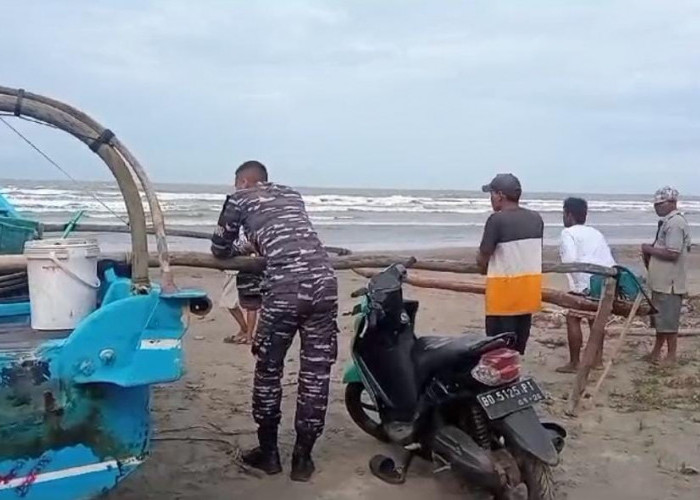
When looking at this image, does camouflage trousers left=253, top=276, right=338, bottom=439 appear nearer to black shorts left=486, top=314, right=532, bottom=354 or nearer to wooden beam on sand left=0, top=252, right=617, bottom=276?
wooden beam on sand left=0, top=252, right=617, bottom=276

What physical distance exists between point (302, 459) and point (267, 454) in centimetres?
21

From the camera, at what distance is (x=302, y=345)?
185 inches

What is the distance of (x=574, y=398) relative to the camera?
6234 mm

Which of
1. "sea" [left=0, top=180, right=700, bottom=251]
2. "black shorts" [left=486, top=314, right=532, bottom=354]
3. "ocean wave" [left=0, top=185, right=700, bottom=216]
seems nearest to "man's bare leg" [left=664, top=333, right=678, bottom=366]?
"black shorts" [left=486, top=314, right=532, bottom=354]

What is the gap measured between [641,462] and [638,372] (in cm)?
252

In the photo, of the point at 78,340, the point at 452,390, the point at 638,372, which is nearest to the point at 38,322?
the point at 78,340

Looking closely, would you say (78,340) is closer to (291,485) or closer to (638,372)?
(291,485)

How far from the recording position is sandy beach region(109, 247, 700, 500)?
→ 4.70m

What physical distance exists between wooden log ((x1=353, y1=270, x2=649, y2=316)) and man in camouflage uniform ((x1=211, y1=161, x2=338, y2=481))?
1.24m

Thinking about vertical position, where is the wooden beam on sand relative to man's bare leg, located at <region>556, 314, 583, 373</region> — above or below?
above

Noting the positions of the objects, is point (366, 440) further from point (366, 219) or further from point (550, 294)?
point (366, 219)

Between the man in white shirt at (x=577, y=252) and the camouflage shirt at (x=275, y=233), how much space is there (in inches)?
122

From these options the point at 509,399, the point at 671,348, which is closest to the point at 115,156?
the point at 509,399

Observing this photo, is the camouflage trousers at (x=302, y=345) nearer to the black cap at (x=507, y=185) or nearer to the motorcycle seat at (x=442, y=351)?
the motorcycle seat at (x=442, y=351)
